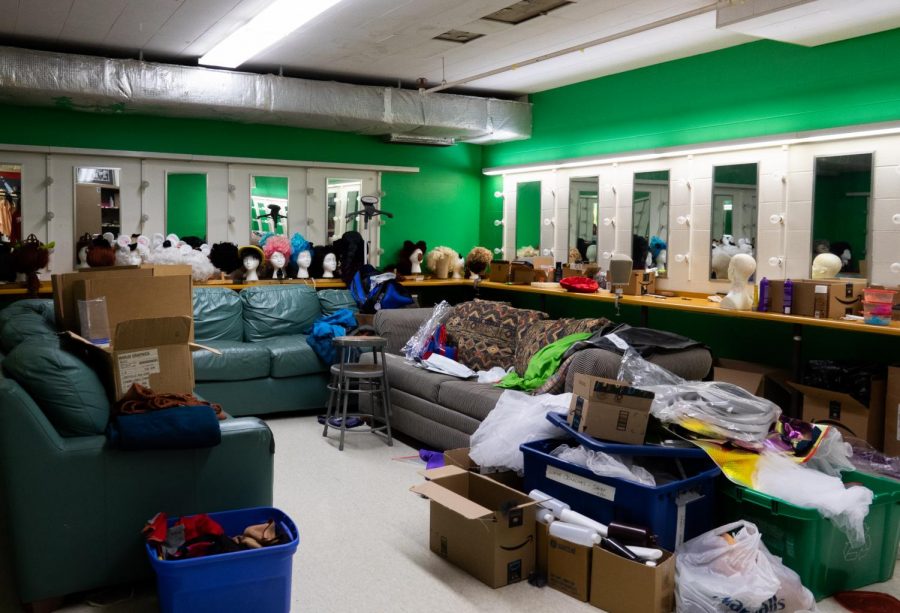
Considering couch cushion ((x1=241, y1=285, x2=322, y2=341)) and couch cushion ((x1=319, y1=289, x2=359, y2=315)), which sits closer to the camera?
couch cushion ((x1=241, y1=285, x2=322, y2=341))

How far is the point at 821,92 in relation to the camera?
5266 mm

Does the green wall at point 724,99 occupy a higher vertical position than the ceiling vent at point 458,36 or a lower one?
lower

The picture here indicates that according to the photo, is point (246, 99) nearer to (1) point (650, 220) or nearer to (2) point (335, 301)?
(2) point (335, 301)

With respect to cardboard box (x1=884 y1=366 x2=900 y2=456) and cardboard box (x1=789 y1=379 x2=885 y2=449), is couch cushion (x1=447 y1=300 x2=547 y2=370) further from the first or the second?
cardboard box (x1=884 y1=366 x2=900 y2=456)

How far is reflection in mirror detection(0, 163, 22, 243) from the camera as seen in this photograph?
6.30 m

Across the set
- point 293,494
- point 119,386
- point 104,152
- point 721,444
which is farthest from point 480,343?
point 104,152

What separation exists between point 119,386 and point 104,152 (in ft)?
13.5

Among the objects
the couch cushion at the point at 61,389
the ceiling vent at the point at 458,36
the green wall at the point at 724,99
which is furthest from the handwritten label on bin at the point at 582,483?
the ceiling vent at the point at 458,36

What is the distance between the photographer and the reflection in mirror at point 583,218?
7.03 meters

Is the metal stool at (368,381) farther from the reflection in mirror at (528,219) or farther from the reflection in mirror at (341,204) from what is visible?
the reflection in mirror at (528,219)

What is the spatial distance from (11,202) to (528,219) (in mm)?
4696

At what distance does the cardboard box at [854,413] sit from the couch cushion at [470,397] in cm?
194

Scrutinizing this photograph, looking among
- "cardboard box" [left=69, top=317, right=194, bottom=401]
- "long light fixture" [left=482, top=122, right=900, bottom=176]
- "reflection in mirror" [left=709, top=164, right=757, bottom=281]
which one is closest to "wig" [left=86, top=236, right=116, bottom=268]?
"cardboard box" [left=69, top=317, right=194, bottom=401]

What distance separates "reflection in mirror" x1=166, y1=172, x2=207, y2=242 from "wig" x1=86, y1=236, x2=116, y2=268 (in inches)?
26.2
